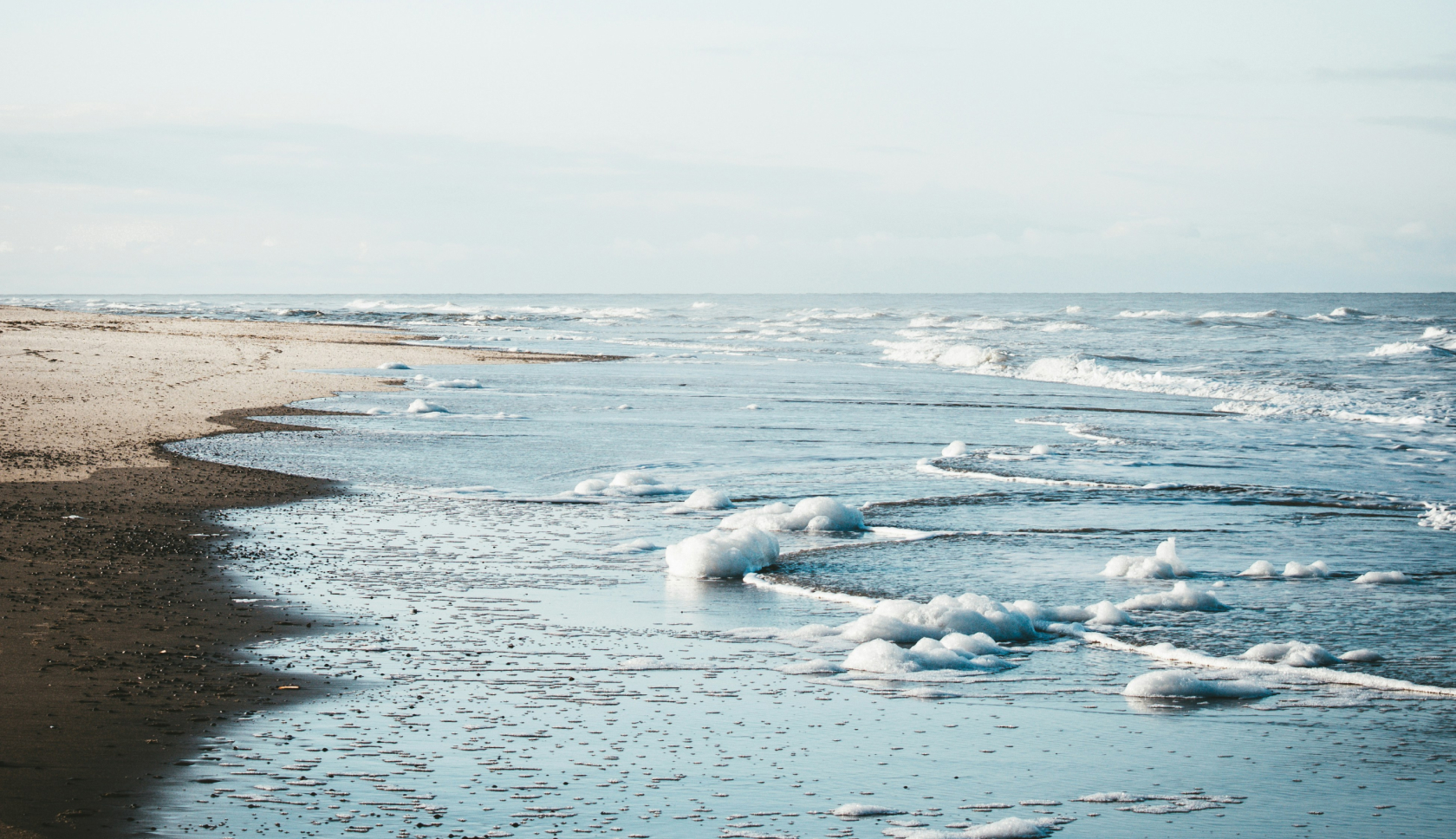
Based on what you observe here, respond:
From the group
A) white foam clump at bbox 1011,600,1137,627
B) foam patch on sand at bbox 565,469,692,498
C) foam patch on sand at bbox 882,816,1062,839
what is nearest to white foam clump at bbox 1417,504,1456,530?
white foam clump at bbox 1011,600,1137,627

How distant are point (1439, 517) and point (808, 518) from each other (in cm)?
499

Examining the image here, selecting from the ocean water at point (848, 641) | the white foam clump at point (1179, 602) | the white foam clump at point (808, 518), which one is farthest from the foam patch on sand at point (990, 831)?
the white foam clump at point (808, 518)

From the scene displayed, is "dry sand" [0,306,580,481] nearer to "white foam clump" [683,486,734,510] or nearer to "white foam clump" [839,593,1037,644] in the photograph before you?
"white foam clump" [683,486,734,510]

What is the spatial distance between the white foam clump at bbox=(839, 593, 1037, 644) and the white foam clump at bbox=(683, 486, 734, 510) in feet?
12.4

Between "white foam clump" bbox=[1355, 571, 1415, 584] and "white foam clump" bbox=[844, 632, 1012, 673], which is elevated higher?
"white foam clump" bbox=[844, 632, 1012, 673]

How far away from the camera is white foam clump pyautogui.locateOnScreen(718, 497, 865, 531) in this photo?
8.88 meters

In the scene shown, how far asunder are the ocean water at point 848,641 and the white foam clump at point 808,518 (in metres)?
0.06

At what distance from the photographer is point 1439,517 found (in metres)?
9.65

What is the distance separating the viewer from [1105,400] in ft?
73.7

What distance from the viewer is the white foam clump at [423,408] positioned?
57.5ft

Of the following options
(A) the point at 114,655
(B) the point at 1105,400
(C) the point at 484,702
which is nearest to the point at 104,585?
(A) the point at 114,655

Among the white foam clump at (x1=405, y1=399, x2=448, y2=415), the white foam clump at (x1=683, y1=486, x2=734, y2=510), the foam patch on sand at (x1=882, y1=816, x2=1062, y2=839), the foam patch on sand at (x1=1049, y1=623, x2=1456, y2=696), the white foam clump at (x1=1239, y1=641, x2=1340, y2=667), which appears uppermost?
the white foam clump at (x1=405, y1=399, x2=448, y2=415)

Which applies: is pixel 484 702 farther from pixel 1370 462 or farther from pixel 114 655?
pixel 1370 462

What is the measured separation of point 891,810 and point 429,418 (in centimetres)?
1389
